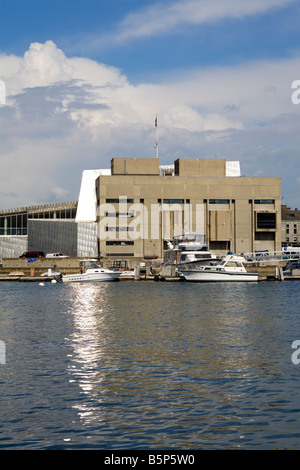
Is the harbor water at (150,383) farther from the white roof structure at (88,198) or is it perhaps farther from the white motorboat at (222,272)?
the white roof structure at (88,198)

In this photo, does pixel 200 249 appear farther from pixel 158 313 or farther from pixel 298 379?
pixel 298 379

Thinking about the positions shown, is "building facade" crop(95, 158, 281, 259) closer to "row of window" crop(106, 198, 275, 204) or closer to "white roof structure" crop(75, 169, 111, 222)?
"row of window" crop(106, 198, 275, 204)

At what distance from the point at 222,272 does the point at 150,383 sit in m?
78.4

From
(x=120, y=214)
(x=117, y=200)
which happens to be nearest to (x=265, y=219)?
(x=120, y=214)

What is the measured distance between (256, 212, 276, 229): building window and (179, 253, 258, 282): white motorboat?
223ft

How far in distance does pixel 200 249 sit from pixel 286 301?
164 ft

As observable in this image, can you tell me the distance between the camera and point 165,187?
168m

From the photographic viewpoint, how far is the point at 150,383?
2541 centimetres

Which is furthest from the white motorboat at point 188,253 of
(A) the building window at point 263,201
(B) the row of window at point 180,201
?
(A) the building window at point 263,201

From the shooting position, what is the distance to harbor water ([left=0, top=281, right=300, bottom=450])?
1872cm

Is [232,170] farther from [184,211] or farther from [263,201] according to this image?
[184,211]

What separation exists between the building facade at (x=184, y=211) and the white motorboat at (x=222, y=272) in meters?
56.3
